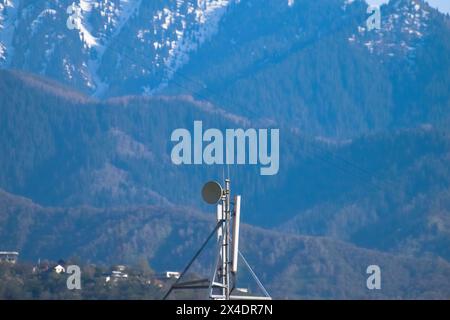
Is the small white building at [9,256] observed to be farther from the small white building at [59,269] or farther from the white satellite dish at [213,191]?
the white satellite dish at [213,191]

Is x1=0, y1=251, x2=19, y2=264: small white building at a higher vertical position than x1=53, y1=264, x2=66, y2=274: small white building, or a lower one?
higher

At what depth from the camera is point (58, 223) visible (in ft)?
583

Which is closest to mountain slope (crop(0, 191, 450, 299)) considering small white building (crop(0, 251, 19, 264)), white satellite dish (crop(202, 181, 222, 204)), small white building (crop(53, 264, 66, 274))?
small white building (crop(0, 251, 19, 264))

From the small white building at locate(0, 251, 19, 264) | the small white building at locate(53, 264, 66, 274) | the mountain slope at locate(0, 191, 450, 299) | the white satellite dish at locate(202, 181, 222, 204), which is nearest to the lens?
the white satellite dish at locate(202, 181, 222, 204)


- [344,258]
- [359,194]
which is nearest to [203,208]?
[359,194]

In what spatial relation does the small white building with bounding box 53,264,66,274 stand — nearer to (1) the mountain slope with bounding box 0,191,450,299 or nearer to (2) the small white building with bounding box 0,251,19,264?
(2) the small white building with bounding box 0,251,19,264

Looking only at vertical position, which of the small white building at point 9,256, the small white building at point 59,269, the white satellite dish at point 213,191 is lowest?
the white satellite dish at point 213,191

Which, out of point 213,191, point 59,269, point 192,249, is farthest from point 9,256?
point 213,191

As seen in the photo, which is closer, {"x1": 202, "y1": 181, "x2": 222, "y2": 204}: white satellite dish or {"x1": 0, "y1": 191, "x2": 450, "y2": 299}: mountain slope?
{"x1": 202, "y1": 181, "x2": 222, "y2": 204}: white satellite dish

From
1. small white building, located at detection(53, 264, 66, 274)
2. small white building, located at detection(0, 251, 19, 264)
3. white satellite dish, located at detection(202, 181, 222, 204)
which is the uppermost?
small white building, located at detection(0, 251, 19, 264)

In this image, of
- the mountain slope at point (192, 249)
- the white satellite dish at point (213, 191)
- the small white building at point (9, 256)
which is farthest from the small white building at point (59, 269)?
the white satellite dish at point (213, 191)

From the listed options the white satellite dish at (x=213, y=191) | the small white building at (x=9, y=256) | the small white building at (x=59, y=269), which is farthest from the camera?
the small white building at (x=9, y=256)

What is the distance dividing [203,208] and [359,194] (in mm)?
14631
